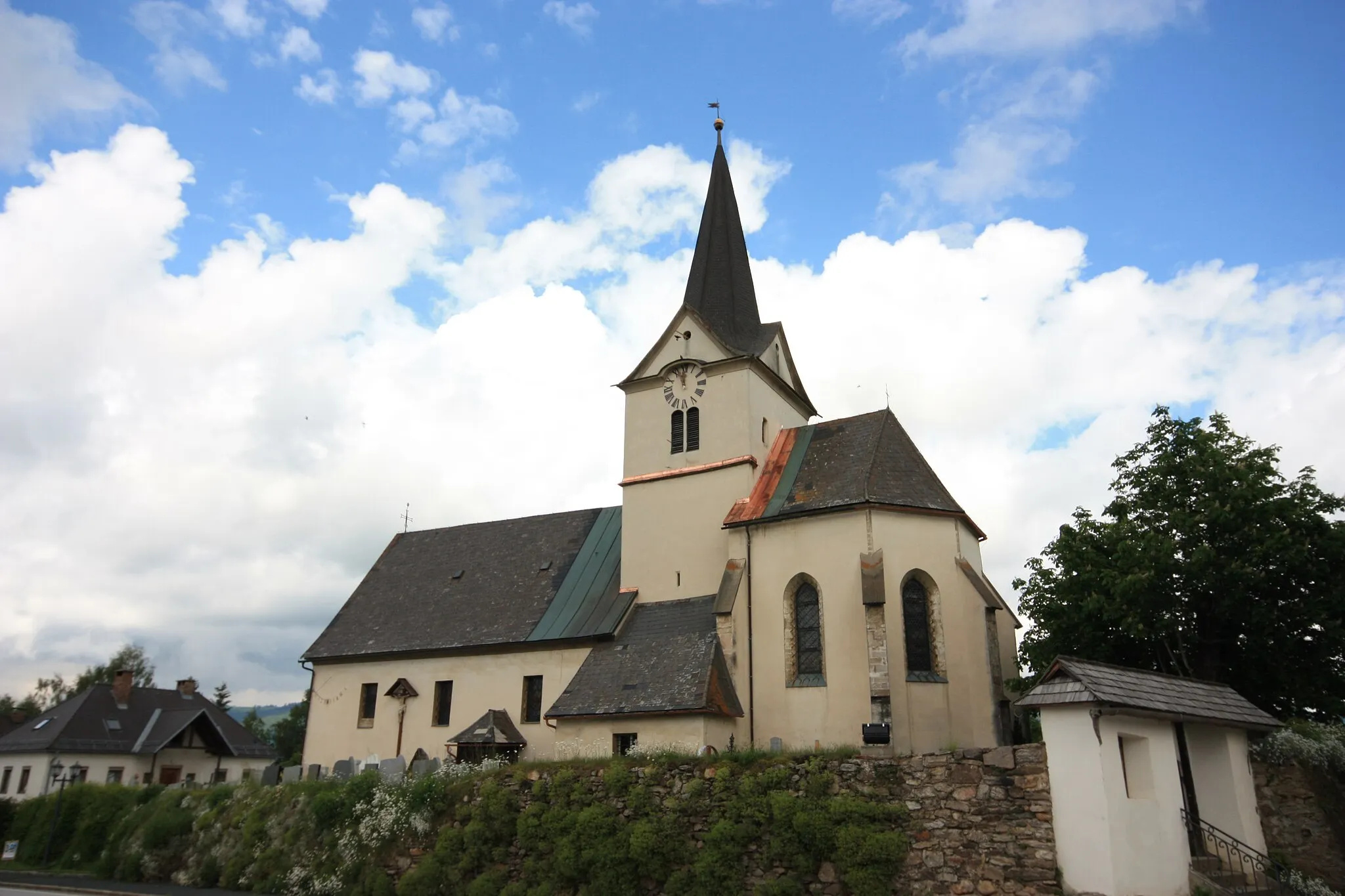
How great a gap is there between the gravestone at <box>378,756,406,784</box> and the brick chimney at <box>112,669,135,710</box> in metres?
29.6

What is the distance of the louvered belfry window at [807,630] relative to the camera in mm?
24750

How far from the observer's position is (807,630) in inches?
990

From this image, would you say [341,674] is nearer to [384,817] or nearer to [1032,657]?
[384,817]

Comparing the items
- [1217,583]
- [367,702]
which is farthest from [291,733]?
[1217,583]

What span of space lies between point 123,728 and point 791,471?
3666cm

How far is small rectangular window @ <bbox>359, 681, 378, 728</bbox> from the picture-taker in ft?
107

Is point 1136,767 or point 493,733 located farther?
point 493,733

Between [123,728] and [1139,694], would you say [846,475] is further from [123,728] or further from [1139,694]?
[123,728]

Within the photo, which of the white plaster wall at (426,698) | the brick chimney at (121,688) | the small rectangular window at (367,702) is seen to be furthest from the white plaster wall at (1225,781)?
the brick chimney at (121,688)

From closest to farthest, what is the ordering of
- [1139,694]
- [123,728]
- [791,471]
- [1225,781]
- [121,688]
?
[1139,694]
[1225,781]
[791,471]
[123,728]
[121,688]

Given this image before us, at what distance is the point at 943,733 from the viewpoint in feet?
75.7

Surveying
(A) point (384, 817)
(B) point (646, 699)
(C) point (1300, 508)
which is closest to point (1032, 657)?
(C) point (1300, 508)

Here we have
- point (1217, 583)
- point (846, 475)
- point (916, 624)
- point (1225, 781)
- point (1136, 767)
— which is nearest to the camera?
point (1136, 767)

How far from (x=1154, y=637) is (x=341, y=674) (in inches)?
1045
